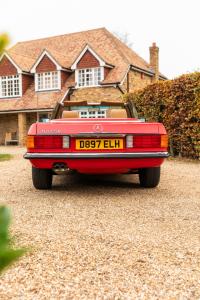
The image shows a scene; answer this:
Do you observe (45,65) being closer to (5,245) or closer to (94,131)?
(94,131)

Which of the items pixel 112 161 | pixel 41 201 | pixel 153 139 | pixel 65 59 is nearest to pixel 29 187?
pixel 41 201

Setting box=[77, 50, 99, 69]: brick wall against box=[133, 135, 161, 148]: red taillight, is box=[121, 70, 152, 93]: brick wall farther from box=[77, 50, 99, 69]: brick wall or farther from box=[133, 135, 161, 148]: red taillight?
box=[133, 135, 161, 148]: red taillight

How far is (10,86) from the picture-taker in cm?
2947

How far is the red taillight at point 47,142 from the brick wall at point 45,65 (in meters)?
23.1

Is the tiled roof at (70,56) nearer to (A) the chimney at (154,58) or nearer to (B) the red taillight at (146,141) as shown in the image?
(A) the chimney at (154,58)

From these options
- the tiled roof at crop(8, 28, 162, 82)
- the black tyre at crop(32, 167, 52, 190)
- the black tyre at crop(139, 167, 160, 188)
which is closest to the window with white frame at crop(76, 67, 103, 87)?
the tiled roof at crop(8, 28, 162, 82)

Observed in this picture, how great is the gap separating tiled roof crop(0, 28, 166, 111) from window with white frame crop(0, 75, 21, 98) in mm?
549

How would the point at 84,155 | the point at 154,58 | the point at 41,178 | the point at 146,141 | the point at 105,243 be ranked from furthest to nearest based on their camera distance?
the point at 154,58, the point at 41,178, the point at 146,141, the point at 84,155, the point at 105,243

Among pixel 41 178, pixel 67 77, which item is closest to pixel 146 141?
pixel 41 178

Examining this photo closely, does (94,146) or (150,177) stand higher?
(94,146)

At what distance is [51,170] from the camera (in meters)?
5.98

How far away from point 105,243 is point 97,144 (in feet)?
7.38

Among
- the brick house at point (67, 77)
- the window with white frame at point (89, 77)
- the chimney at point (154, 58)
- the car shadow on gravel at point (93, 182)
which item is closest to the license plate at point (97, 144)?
the car shadow on gravel at point (93, 182)

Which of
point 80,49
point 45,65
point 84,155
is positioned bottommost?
point 84,155
